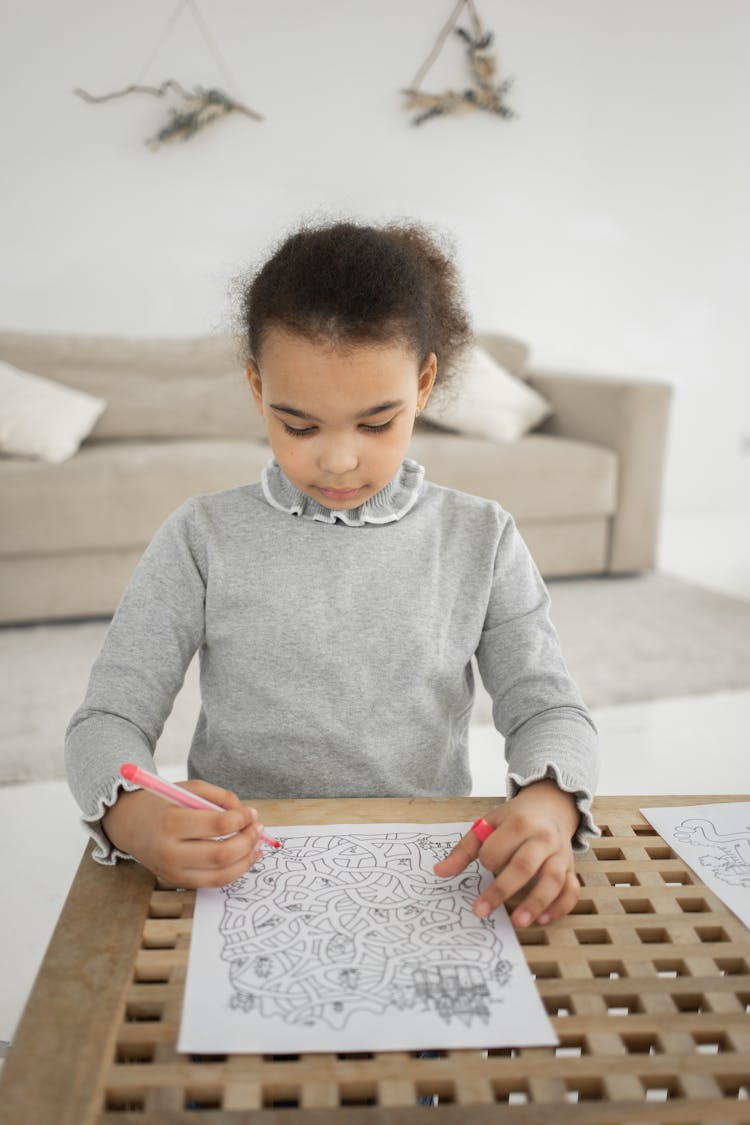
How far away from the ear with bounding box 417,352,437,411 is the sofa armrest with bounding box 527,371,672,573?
2317mm

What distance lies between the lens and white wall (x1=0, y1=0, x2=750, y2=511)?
10.9ft

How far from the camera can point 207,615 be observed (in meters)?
0.83

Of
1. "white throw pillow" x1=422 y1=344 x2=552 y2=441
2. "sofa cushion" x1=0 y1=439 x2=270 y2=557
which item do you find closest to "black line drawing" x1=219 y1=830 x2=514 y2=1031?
"sofa cushion" x1=0 y1=439 x2=270 y2=557

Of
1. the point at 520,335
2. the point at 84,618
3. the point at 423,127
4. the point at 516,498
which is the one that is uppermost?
the point at 423,127

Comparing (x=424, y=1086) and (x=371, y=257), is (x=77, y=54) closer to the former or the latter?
(x=371, y=257)

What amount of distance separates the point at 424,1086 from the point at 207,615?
1.55 feet

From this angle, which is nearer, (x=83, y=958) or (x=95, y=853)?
(x=83, y=958)

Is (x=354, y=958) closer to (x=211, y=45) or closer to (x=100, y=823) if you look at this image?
(x=100, y=823)

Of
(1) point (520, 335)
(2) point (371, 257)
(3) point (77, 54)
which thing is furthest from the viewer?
(1) point (520, 335)

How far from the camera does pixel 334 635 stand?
2.72 feet

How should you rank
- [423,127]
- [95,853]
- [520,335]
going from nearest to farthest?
1. [95,853]
2. [423,127]
3. [520,335]

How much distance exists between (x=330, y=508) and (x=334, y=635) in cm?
11

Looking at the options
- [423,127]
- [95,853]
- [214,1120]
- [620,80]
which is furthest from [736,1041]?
[620,80]

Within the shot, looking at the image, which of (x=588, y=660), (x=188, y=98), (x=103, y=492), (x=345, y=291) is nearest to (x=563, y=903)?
(x=345, y=291)
